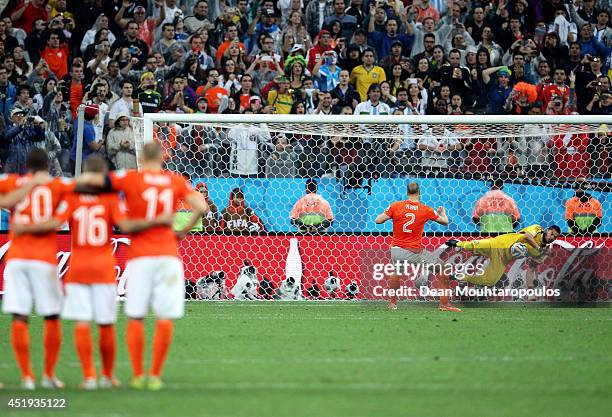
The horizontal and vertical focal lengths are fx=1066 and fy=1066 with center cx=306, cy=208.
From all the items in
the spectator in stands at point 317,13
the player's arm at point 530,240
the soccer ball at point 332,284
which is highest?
the spectator in stands at point 317,13

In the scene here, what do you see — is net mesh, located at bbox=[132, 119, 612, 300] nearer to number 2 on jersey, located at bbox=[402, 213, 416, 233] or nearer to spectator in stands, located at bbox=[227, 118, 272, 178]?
spectator in stands, located at bbox=[227, 118, 272, 178]

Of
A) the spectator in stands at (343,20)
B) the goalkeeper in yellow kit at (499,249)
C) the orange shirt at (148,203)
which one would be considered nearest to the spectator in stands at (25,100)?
the spectator in stands at (343,20)

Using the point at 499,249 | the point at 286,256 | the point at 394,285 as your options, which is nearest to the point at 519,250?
the point at 499,249

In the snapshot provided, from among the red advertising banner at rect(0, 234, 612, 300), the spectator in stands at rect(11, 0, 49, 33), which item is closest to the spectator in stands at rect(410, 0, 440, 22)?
the red advertising banner at rect(0, 234, 612, 300)

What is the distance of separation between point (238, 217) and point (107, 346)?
32.7 ft

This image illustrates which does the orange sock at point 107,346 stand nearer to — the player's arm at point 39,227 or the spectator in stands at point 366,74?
the player's arm at point 39,227

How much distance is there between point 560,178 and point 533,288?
89.1 inches

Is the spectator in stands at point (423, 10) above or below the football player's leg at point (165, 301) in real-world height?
above

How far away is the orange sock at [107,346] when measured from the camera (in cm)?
850

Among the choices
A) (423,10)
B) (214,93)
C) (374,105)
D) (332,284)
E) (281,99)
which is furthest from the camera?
(423,10)

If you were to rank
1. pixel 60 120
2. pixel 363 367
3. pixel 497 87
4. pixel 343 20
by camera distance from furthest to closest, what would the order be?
1. pixel 343 20
2. pixel 497 87
3. pixel 60 120
4. pixel 363 367

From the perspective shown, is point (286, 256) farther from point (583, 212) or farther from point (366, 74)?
point (366, 74)

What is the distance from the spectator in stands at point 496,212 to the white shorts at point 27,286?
10692 millimetres

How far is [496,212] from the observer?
18.4 metres
